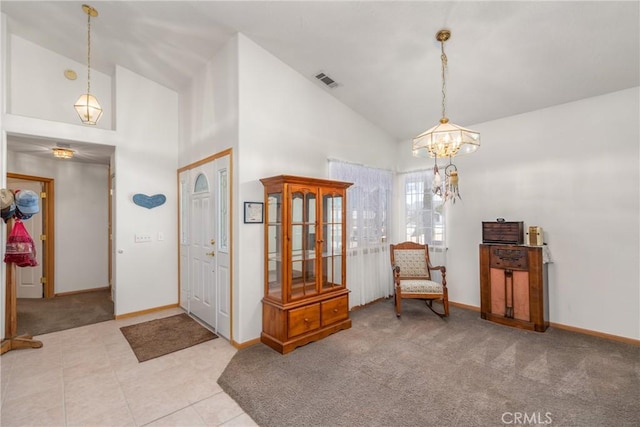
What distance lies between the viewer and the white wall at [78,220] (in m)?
5.43

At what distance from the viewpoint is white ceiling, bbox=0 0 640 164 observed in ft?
8.51

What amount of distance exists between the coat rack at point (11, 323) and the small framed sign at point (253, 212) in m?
2.71

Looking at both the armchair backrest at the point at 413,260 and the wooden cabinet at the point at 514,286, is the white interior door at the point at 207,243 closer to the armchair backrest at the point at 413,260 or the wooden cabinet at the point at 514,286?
the armchair backrest at the point at 413,260

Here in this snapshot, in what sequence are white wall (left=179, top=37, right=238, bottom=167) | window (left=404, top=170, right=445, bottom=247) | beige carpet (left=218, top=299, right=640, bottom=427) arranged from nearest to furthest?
beige carpet (left=218, top=299, right=640, bottom=427) → white wall (left=179, top=37, right=238, bottom=167) → window (left=404, top=170, right=445, bottom=247)

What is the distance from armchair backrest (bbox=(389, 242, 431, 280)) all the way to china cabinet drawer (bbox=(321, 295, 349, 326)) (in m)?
1.31

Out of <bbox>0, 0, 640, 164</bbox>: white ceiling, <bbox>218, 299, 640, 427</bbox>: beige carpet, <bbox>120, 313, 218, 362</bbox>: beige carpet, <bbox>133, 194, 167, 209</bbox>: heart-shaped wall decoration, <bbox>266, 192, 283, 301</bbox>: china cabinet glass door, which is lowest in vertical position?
<bbox>218, 299, 640, 427</bbox>: beige carpet

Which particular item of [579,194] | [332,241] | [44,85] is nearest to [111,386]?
[332,241]

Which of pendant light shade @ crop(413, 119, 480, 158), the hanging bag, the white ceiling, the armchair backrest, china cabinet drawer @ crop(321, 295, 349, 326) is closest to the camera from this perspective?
pendant light shade @ crop(413, 119, 480, 158)

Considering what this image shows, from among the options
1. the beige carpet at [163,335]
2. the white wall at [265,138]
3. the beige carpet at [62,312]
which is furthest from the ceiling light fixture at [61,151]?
the white wall at [265,138]

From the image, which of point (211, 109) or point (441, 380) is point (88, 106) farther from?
point (441, 380)

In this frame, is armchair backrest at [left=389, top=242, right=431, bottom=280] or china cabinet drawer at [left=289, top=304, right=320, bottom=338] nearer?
china cabinet drawer at [left=289, top=304, right=320, bottom=338]

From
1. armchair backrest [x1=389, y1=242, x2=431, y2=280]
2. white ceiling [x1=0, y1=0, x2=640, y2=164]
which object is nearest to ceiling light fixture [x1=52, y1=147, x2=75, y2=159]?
white ceiling [x1=0, y1=0, x2=640, y2=164]

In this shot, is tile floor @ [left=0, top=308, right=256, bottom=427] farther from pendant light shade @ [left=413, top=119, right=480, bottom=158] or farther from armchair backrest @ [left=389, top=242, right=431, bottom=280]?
armchair backrest @ [left=389, top=242, right=431, bottom=280]

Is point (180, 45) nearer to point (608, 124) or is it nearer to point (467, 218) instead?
point (467, 218)
